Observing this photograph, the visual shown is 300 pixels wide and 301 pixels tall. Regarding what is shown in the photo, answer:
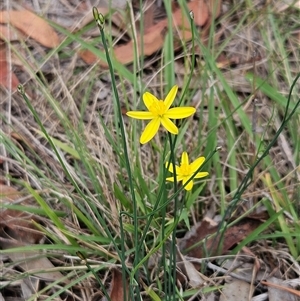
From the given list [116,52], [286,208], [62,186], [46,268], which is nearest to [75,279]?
[46,268]

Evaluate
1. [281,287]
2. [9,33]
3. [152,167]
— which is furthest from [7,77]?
[281,287]

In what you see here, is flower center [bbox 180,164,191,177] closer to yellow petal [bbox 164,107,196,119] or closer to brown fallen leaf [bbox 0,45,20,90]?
yellow petal [bbox 164,107,196,119]

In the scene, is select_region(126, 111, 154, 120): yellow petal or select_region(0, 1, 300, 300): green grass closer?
select_region(126, 111, 154, 120): yellow petal

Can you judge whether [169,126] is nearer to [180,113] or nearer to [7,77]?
[180,113]

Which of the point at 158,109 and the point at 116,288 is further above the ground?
the point at 158,109

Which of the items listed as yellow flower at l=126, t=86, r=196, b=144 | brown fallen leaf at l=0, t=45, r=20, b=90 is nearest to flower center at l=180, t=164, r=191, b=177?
yellow flower at l=126, t=86, r=196, b=144

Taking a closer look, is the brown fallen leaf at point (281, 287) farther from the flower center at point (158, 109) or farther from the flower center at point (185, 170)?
the flower center at point (158, 109)
